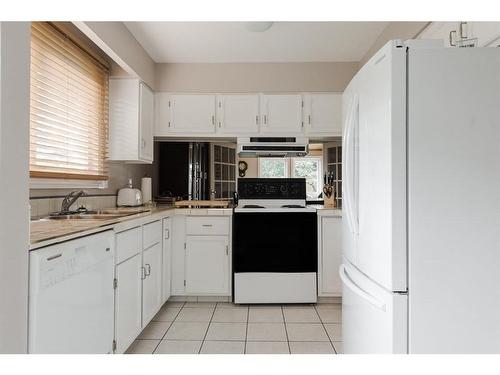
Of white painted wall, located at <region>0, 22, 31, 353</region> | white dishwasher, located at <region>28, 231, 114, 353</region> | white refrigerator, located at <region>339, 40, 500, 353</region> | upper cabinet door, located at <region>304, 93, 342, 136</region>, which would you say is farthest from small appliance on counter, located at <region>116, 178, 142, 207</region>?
white refrigerator, located at <region>339, 40, 500, 353</region>

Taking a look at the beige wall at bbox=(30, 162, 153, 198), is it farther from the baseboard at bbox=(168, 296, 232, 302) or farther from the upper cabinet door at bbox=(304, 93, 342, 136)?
the upper cabinet door at bbox=(304, 93, 342, 136)

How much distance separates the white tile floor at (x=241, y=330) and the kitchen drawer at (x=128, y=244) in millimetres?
648

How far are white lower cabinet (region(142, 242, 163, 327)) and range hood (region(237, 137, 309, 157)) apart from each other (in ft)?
4.12

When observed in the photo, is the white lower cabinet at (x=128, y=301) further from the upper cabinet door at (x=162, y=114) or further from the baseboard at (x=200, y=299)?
the upper cabinet door at (x=162, y=114)

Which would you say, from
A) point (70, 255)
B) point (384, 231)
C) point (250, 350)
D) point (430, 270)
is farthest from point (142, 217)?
point (430, 270)

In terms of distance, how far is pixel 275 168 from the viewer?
349 cm

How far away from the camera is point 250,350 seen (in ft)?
6.94

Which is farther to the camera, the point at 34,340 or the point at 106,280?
the point at 106,280

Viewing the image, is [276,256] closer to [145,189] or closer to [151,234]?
[151,234]

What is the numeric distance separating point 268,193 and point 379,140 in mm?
2099

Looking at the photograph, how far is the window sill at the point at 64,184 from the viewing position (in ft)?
6.32

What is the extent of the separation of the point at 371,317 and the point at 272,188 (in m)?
2.08

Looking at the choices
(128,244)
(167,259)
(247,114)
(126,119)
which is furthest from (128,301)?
(247,114)
